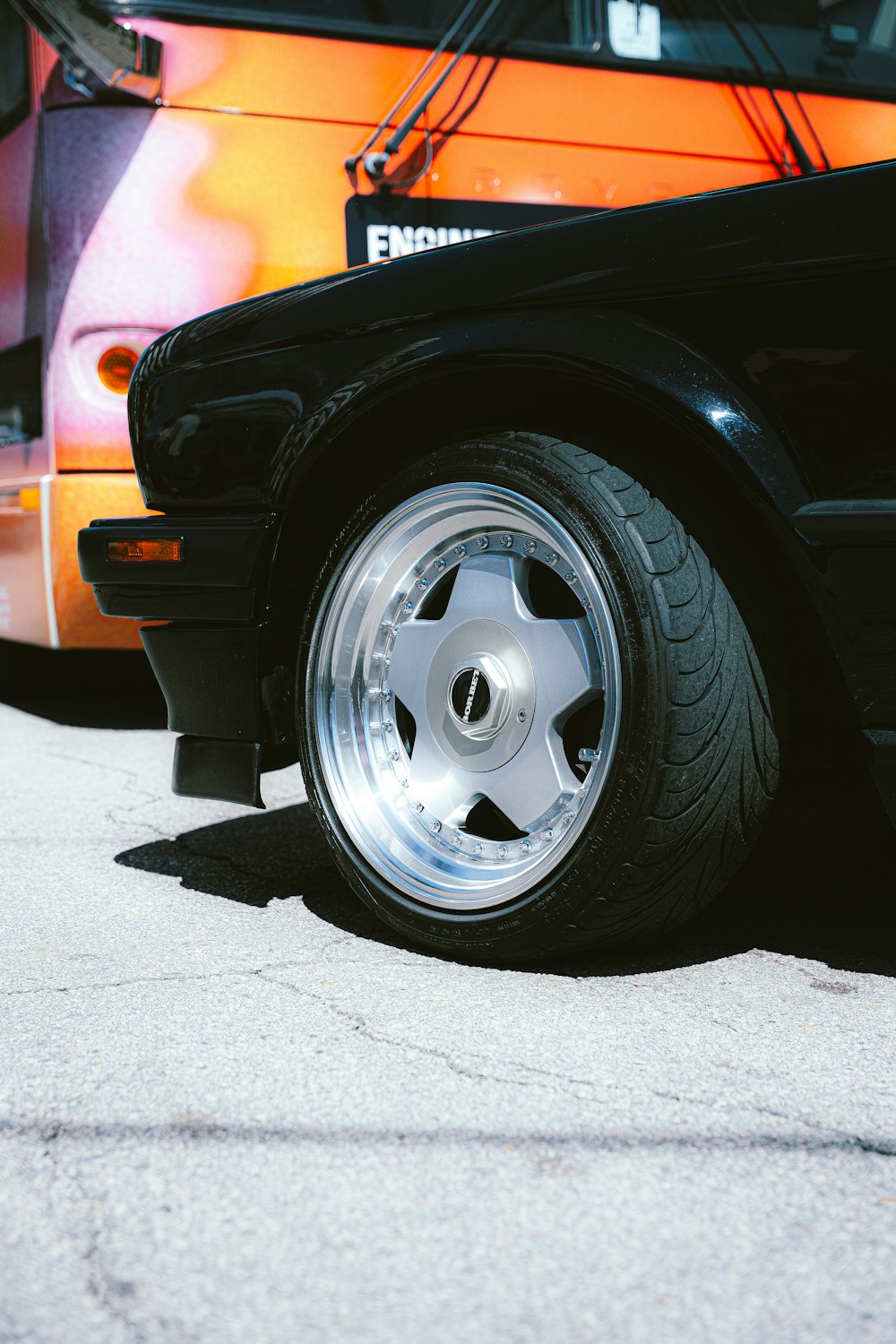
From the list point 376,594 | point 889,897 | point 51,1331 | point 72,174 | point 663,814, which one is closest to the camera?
point 51,1331

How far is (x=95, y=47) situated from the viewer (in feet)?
13.2

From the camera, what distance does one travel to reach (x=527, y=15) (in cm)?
425

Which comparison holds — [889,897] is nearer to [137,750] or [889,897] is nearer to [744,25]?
[137,750]

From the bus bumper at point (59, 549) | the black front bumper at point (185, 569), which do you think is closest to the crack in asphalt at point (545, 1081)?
Result: the black front bumper at point (185, 569)

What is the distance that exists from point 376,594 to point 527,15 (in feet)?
8.54

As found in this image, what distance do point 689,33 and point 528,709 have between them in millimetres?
2875

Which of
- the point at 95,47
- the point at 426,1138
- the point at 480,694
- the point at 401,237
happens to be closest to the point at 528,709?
the point at 480,694

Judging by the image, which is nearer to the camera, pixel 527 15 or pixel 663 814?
pixel 663 814

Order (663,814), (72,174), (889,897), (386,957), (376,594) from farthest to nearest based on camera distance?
(72,174) < (889,897) < (376,594) < (386,957) < (663,814)

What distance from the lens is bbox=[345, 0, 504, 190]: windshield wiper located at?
421 centimetres

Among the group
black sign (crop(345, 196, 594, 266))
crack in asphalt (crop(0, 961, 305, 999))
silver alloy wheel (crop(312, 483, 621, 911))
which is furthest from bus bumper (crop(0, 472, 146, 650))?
crack in asphalt (crop(0, 961, 305, 999))

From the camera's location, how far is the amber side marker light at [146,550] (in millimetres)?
2615

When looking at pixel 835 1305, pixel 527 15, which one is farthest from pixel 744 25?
pixel 835 1305

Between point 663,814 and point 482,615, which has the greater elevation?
point 482,615
